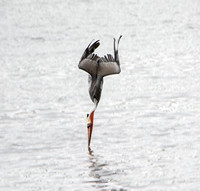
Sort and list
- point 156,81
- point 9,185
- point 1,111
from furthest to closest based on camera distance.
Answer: point 156,81 < point 1,111 < point 9,185

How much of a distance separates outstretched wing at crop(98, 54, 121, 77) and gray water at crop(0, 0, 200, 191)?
3.13 ft

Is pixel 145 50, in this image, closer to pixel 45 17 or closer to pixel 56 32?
pixel 56 32

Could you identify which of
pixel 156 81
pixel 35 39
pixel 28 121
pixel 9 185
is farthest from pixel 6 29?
pixel 9 185

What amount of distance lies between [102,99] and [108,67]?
2.10 meters

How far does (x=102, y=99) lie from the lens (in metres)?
14.4

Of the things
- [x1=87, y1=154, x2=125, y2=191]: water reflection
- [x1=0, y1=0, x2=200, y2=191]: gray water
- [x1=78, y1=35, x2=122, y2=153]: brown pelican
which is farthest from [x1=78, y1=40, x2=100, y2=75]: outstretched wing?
[x1=87, y1=154, x2=125, y2=191]: water reflection

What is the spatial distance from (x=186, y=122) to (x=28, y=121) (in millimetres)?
2780

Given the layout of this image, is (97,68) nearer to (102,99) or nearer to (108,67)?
(108,67)

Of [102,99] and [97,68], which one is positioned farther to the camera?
[102,99]

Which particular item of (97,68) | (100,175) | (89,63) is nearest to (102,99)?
(97,68)

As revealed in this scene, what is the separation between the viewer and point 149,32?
810 inches

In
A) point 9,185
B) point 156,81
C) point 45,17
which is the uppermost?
point 45,17

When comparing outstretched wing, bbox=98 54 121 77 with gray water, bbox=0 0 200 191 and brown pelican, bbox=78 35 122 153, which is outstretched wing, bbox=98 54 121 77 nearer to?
brown pelican, bbox=78 35 122 153

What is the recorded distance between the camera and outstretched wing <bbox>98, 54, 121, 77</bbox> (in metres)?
12.3
